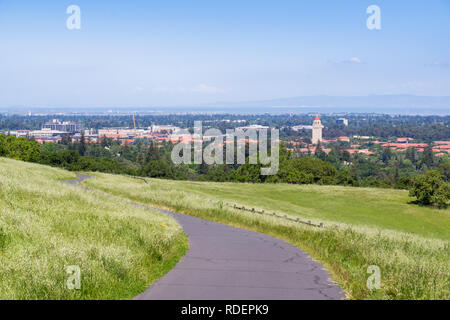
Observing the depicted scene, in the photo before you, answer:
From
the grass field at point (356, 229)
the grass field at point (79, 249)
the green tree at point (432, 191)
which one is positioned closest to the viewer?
the grass field at point (79, 249)

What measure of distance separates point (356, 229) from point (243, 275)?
1114 centimetres

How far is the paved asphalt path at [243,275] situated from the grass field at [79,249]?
1.73ft

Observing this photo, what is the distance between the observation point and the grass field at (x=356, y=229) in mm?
9820

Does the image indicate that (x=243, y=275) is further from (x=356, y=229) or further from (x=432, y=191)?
(x=432, y=191)

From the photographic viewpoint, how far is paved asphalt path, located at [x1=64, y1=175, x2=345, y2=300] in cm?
925

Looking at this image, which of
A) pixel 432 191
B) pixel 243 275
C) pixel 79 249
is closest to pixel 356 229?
pixel 243 275

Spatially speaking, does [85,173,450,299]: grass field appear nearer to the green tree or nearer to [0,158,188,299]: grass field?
the green tree

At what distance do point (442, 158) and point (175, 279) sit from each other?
186655 millimetres

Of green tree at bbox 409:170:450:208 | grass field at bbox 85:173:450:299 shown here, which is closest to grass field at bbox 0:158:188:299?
grass field at bbox 85:173:450:299

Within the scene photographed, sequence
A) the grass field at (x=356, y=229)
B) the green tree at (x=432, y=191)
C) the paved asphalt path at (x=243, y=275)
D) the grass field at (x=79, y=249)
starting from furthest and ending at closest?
the green tree at (x=432, y=191) < the grass field at (x=356, y=229) < the paved asphalt path at (x=243, y=275) < the grass field at (x=79, y=249)

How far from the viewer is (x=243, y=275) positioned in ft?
36.0

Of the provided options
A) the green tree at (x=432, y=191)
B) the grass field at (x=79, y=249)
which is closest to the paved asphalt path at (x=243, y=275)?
the grass field at (x=79, y=249)

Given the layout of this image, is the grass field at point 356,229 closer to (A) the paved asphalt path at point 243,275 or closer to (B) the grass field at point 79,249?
(A) the paved asphalt path at point 243,275
